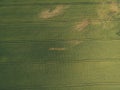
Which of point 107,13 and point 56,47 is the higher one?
point 107,13

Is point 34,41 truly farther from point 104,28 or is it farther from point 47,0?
point 104,28

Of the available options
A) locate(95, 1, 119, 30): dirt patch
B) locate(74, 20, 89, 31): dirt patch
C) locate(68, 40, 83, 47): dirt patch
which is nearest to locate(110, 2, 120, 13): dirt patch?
locate(95, 1, 119, 30): dirt patch

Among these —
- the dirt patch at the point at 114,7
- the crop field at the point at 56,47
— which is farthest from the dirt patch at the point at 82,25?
the dirt patch at the point at 114,7

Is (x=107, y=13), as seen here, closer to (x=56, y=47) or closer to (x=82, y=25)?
(x=82, y=25)

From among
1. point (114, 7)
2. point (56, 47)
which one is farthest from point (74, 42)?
point (114, 7)

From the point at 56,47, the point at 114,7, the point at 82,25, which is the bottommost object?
the point at 56,47

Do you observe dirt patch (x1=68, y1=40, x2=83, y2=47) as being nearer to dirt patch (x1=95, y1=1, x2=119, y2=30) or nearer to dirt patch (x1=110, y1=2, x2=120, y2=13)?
dirt patch (x1=95, y1=1, x2=119, y2=30)

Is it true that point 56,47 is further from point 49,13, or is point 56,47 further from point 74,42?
point 49,13

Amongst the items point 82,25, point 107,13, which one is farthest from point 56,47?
point 107,13

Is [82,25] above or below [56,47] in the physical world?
above
